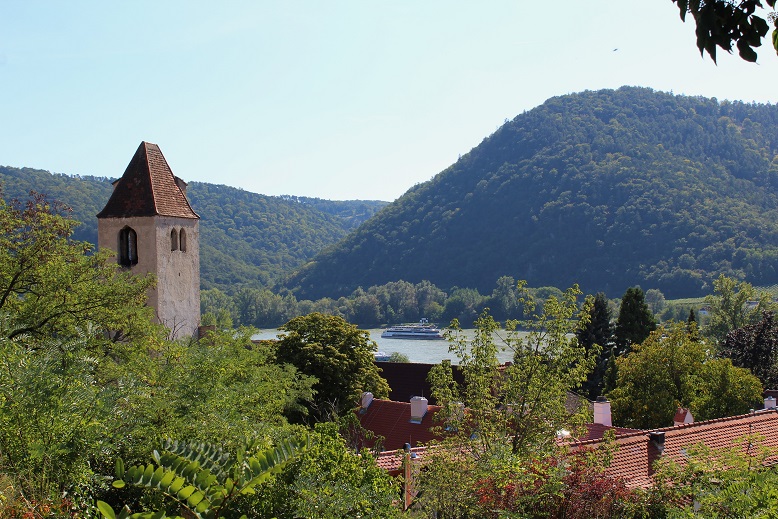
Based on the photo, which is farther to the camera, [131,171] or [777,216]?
[777,216]

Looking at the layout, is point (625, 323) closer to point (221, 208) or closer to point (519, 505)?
point (519, 505)

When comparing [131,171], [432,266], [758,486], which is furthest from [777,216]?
[758,486]

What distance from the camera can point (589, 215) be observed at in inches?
6250

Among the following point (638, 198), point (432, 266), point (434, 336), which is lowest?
point (434, 336)

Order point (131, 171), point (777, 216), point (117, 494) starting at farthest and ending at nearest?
point (777, 216) → point (131, 171) → point (117, 494)

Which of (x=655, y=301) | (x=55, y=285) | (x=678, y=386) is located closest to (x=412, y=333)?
(x=655, y=301)

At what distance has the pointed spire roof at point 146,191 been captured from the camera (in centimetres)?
3005

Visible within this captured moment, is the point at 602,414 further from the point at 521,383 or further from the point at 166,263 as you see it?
the point at 166,263

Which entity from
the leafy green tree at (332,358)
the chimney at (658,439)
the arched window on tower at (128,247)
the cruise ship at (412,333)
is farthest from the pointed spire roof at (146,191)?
the cruise ship at (412,333)

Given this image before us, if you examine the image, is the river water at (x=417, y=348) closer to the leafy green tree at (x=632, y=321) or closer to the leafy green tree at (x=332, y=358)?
the leafy green tree at (x=632, y=321)

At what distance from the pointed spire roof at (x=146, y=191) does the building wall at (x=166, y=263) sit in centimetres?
25

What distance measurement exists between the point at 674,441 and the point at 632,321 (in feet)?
112

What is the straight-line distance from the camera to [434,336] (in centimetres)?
11862

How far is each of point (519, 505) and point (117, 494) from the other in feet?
13.9
